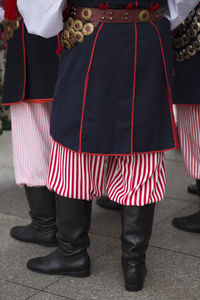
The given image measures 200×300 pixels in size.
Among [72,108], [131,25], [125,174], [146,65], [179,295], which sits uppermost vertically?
[131,25]

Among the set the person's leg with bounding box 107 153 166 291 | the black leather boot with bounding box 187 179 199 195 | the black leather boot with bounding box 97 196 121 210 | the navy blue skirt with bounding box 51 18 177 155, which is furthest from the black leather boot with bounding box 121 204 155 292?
the black leather boot with bounding box 187 179 199 195

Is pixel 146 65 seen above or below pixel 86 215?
above

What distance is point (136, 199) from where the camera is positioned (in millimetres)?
2711

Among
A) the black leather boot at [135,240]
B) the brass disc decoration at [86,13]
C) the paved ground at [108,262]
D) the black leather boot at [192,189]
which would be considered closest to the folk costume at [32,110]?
the paved ground at [108,262]

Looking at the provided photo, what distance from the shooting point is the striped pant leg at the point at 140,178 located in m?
2.71

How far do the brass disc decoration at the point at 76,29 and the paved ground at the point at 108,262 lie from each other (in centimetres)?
Answer: 108

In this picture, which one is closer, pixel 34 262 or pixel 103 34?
pixel 103 34

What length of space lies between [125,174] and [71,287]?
570mm

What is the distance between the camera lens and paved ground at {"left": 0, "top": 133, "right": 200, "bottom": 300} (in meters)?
2.73

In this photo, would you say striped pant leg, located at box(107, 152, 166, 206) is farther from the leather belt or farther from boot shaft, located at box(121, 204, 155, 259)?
the leather belt

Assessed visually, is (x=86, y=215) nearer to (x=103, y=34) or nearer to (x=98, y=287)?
(x=98, y=287)

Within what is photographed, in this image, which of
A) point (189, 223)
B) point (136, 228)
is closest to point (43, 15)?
point (136, 228)

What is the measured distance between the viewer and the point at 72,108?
2609mm

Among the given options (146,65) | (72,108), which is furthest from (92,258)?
(146,65)
